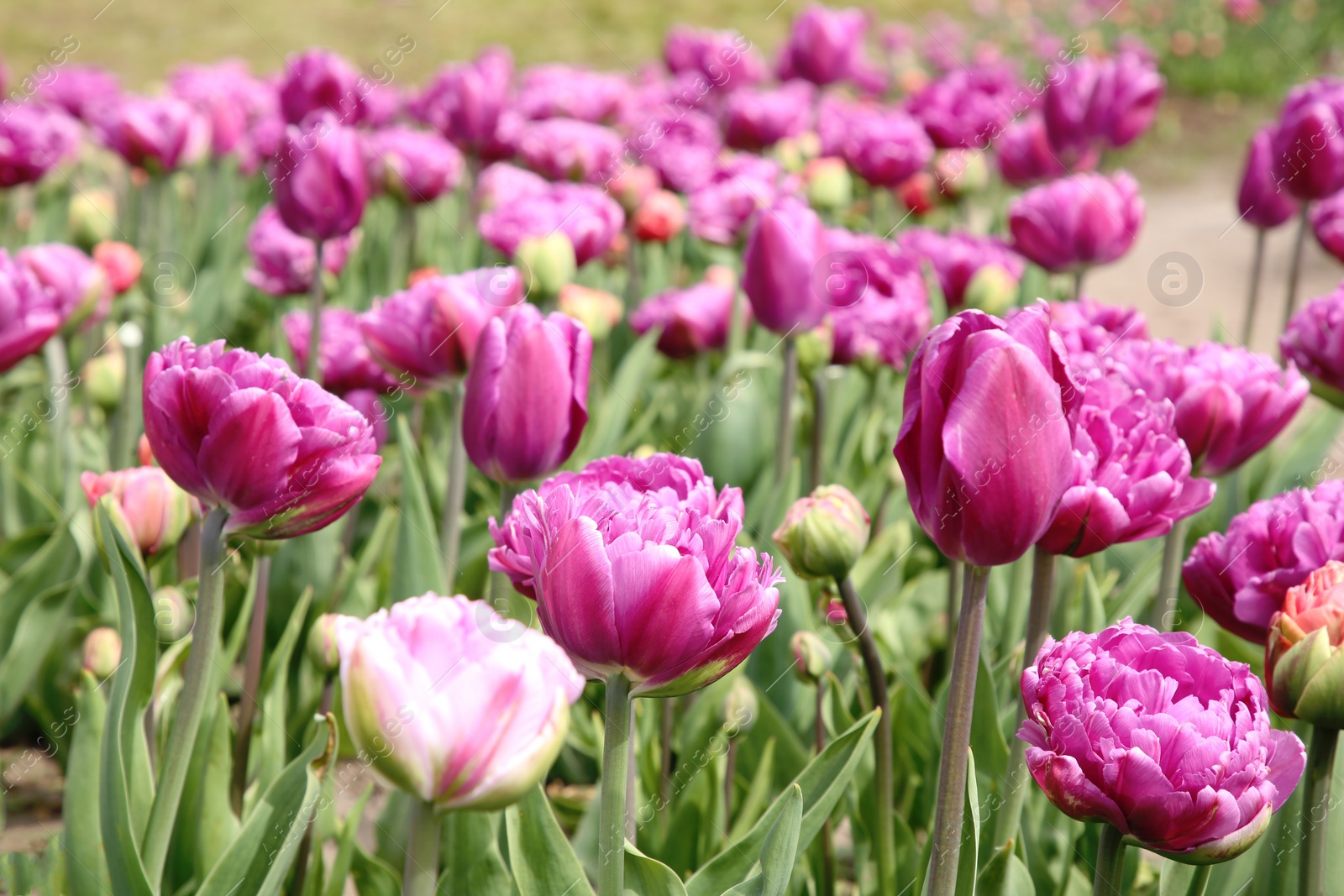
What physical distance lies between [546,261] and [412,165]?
1194mm

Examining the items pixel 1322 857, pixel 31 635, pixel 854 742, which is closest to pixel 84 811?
pixel 31 635

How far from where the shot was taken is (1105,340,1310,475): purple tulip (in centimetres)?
118

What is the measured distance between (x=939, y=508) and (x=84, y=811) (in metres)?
0.91

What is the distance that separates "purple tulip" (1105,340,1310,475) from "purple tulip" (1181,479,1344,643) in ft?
0.46

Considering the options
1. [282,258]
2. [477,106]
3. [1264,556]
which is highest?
[1264,556]

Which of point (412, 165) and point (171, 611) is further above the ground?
point (412, 165)

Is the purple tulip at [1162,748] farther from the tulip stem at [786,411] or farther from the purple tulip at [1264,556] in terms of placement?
the tulip stem at [786,411]

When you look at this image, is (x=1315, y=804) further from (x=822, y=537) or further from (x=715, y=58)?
(x=715, y=58)

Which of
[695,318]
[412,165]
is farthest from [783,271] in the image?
[412,165]

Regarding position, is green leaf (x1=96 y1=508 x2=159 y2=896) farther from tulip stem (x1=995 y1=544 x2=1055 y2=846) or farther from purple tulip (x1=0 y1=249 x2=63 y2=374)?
tulip stem (x1=995 y1=544 x2=1055 y2=846)

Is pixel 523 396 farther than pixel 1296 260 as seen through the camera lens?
No

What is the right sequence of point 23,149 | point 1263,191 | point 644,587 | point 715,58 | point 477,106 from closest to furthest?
1. point 644,587
2. point 1263,191
3. point 23,149
4. point 477,106
5. point 715,58

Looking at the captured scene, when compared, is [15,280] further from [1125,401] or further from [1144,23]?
[1144,23]

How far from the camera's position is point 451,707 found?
2.18ft
